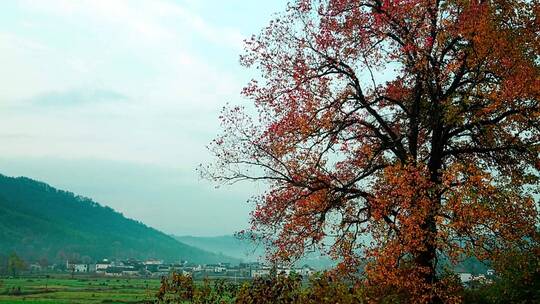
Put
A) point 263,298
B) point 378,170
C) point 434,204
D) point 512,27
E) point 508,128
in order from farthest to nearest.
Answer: point 378,170
point 508,128
point 512,27
point 434,204
point 263,298

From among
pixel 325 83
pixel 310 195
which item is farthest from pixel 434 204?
pixel 325 83

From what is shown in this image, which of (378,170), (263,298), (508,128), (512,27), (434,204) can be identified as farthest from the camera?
(378,170)

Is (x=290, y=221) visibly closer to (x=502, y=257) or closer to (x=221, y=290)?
(x=221, y=290)

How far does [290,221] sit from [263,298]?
5595 millimetres

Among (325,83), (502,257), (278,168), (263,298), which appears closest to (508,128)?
(502,257)

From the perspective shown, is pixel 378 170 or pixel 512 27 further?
pixel 378 170

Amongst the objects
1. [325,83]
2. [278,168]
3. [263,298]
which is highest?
[325,83]

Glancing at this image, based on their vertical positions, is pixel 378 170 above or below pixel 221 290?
above

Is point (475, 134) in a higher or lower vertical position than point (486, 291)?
higher

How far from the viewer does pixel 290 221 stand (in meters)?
24.4

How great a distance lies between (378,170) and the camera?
26266 millimetres

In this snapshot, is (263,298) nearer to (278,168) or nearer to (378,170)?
(278,168)

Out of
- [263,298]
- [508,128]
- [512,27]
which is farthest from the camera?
[508,128]

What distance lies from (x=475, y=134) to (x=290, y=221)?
8.00 m
